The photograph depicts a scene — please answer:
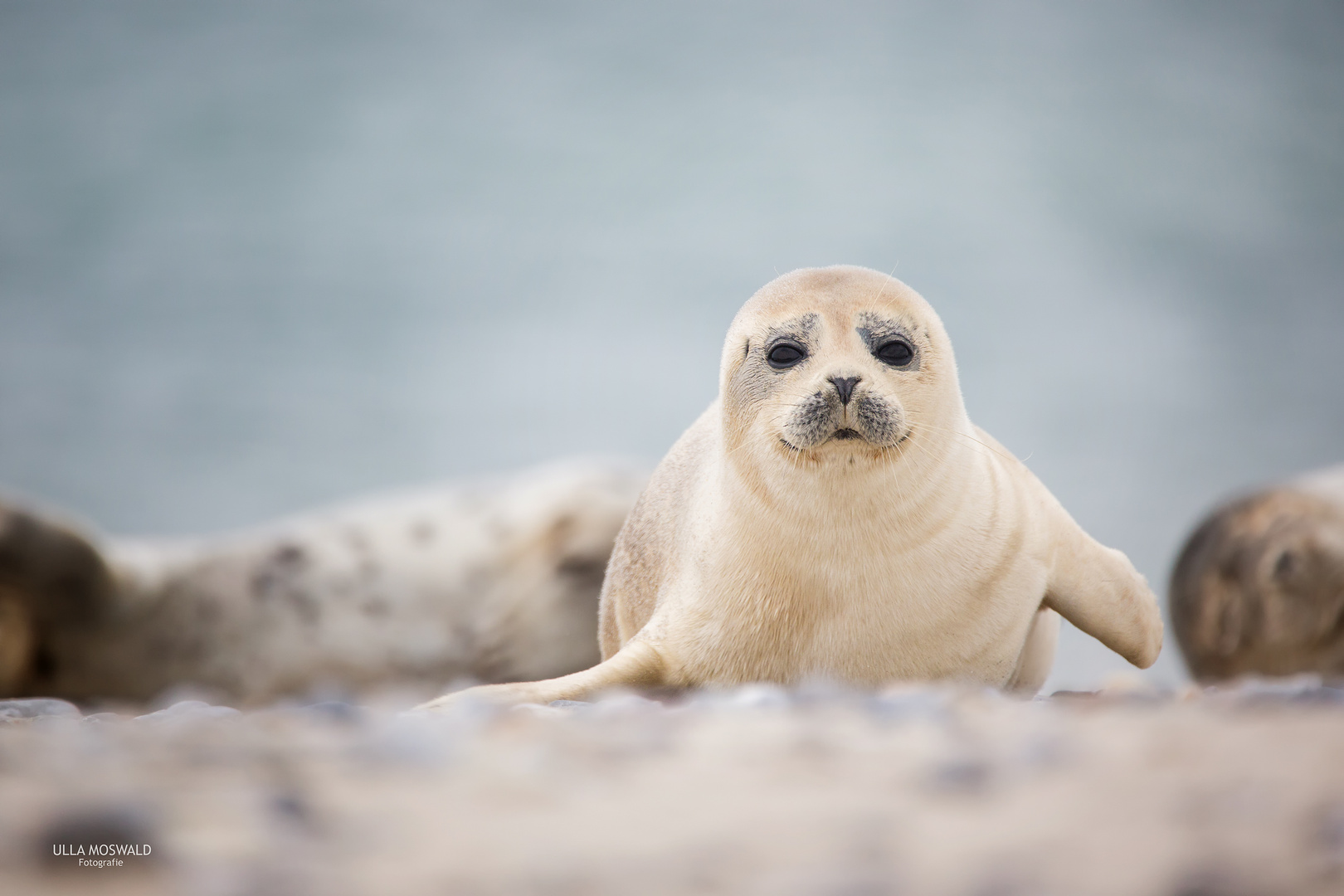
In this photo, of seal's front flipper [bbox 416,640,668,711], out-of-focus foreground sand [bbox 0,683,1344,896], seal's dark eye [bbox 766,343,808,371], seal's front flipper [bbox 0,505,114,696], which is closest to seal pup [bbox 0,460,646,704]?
seal's front flipper [bbox 0,505,114,696]

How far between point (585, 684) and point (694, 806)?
1.24m

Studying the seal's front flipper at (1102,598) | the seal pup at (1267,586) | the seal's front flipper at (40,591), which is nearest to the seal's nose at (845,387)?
the seal's front flipper at (1102,598)

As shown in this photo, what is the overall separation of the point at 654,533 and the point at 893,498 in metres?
0.87

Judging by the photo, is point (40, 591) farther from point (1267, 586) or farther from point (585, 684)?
point (1267, 586)

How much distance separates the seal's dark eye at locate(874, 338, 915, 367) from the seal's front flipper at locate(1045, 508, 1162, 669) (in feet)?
1.85

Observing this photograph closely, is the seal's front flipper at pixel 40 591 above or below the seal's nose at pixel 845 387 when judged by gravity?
below

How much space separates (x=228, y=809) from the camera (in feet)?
3.14

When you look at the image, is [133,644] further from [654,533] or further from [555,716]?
[555,716]

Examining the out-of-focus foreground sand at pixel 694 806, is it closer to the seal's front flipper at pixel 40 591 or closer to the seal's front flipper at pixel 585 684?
the seal's front flipper at pixel 585 684

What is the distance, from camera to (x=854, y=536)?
86.8 inches

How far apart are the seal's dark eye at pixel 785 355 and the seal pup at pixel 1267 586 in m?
2.48

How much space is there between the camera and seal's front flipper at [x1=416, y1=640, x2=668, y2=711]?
6.78 ft

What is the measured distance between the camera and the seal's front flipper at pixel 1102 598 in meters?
2.43

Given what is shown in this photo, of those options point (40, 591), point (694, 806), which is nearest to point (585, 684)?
point (694, 806)
